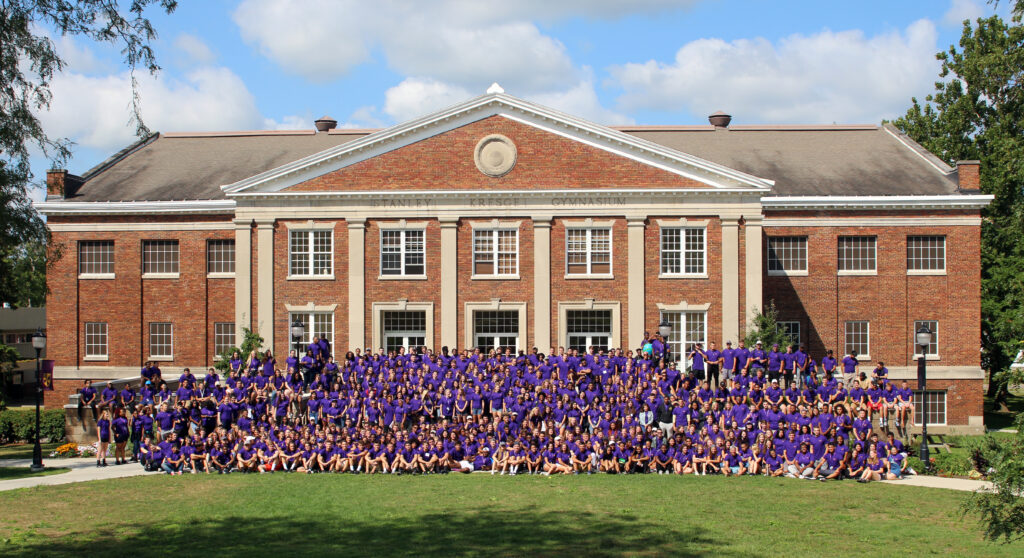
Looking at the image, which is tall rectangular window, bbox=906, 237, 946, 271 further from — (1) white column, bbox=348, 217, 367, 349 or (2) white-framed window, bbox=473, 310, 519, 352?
(1) white column, bbox=348, 217, 367, 349

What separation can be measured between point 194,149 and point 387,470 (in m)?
26.1

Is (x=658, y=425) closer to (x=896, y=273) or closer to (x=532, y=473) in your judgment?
(x=532, y=473)

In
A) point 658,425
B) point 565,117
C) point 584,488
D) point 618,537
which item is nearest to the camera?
point 618,537

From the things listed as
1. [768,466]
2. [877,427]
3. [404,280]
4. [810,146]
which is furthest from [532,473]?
[810,146]

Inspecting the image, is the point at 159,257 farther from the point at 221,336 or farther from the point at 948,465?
the point at 948,465

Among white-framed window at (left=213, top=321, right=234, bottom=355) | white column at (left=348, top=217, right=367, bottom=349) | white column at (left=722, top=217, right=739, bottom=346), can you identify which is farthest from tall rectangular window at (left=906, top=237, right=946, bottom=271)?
white-framed window at (left=213, top=321, right=234, bottom=355)

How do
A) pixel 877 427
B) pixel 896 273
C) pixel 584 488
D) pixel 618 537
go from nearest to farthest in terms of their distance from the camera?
pixel 618 537 < pixel 584 488 < pixel 877 427 < pixel 896 273

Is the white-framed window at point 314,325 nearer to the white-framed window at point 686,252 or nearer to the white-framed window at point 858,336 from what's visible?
the white-framed window at point 686,252

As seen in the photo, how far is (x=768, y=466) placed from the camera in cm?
2230

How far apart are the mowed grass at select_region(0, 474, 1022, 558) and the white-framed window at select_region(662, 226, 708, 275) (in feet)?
43.9

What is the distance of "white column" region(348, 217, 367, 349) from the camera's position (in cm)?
3400

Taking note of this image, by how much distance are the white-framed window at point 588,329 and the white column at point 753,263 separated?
5108 mm

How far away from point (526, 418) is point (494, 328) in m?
11.2

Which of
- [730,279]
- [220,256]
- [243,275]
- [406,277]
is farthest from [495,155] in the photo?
[220,256]
